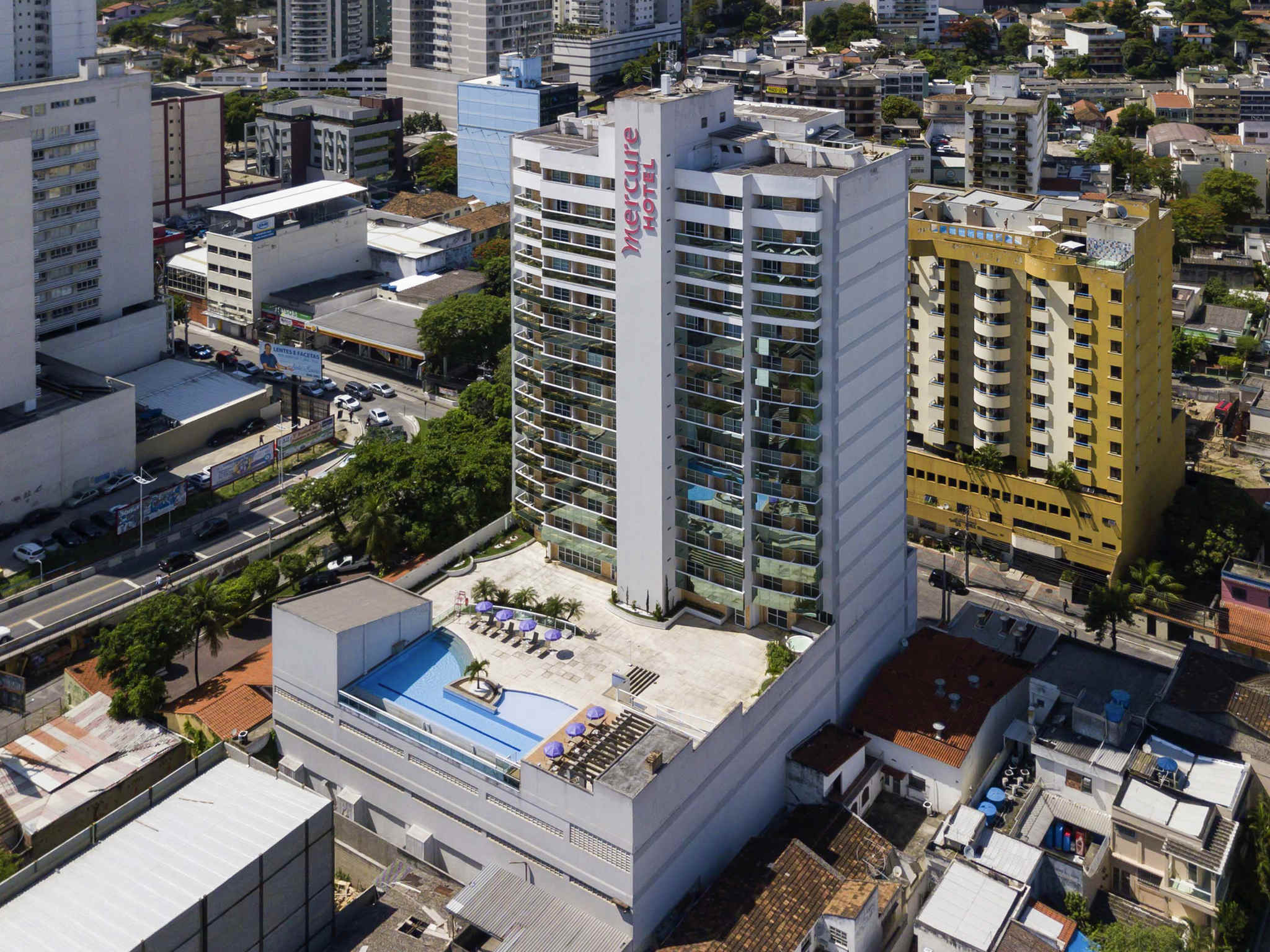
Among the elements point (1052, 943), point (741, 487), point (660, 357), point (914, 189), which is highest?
point (914, 189)

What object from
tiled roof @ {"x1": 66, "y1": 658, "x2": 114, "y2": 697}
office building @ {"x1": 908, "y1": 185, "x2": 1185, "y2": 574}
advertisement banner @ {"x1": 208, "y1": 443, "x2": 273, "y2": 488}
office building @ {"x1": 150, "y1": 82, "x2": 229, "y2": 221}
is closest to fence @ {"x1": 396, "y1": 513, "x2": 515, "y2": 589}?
tiled roof @ {"x1": 66, "y1": 658, "x2": 114, "y2": 697}

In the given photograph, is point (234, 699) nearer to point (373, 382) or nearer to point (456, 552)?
point (456, 552)

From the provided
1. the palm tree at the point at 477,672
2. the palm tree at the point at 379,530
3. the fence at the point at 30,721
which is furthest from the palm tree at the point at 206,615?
the palm tree at the point at 477,672

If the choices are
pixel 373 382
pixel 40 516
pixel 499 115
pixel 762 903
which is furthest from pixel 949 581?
pixel 499 115

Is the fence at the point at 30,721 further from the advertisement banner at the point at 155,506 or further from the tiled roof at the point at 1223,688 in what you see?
the tiled roof at the point at 1223,688

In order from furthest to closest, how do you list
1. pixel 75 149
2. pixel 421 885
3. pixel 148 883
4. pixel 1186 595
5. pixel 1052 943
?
1. pixel 75 149
2. pixel 1186 595
3. pixel 421 885
4. pixel 1052 943
5. pixel 148 883

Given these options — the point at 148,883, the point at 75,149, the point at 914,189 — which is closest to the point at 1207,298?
the point at 914,189

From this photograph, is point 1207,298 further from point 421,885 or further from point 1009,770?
point 421,885
